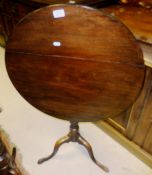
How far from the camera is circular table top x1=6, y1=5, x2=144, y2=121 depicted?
0.81 metres

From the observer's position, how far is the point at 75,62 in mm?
917

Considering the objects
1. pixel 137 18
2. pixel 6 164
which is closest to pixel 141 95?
pixel 137 18

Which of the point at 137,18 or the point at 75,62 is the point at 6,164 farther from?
the point at 137,18

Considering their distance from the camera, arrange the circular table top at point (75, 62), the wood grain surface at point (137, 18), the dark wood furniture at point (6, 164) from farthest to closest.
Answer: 1. the dark wood furniture at point (6, 164)
2. the wood grain surface at point (137, 18)
3. the circular table top at point (75, 62)

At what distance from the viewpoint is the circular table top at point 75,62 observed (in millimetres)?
815

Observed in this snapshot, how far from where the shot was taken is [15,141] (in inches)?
66.8

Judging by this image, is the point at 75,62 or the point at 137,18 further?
the point at 137,18

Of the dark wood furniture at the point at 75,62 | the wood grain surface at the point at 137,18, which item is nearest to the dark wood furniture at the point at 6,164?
the dark wood furniture at the point at 75,62

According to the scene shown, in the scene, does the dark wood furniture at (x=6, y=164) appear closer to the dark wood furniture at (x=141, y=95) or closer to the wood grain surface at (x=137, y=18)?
the dark wood furniture at (x=141, y=95)

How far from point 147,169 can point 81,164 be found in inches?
20.0

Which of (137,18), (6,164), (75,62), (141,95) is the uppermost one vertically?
(137,18)

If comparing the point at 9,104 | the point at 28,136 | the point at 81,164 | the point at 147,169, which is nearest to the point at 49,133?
the point at 28,136

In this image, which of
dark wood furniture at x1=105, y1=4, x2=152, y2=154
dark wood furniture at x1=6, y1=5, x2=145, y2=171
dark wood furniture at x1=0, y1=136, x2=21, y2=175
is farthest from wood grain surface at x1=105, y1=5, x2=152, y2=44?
dark wood furniture at x1=0, y1=136, x2=21, y2=175

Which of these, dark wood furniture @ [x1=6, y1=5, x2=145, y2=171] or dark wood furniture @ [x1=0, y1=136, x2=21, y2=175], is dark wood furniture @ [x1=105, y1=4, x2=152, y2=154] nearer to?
dark wood furniture @ [x1=6, y1=5, x2=145, y2=171]
